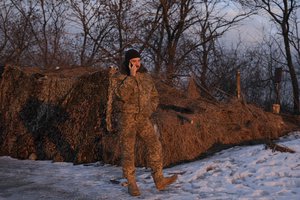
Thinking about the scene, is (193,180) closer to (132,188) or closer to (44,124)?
(132,188)

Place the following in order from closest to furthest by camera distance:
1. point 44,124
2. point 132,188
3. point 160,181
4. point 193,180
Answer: point 132,188 < point 160,181 < point 193,180 < point 44,124

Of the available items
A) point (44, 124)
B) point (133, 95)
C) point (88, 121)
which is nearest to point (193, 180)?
point (133, 95)

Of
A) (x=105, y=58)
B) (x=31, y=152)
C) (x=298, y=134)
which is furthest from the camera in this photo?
(x=105, y=58)

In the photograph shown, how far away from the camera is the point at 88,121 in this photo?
39.9 ft

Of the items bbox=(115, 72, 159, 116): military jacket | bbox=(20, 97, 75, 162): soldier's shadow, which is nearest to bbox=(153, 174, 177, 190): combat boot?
bbox=(115, 72, 159, 116): military jacket

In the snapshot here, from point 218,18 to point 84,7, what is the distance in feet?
25.4

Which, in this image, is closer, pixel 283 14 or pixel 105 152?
pixel 105 152

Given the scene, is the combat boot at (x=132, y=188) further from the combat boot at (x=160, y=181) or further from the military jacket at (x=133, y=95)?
the military jacket at (x=133, y=95)

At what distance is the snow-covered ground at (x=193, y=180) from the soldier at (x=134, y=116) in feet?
1.27

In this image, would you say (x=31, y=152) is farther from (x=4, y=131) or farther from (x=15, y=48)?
(x=15, y=48)

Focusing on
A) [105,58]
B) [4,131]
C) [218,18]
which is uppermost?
[218,18]

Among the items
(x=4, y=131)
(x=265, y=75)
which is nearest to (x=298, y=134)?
(x=4, y=131)

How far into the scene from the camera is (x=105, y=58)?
24281 millimetres

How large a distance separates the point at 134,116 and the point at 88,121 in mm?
4895
